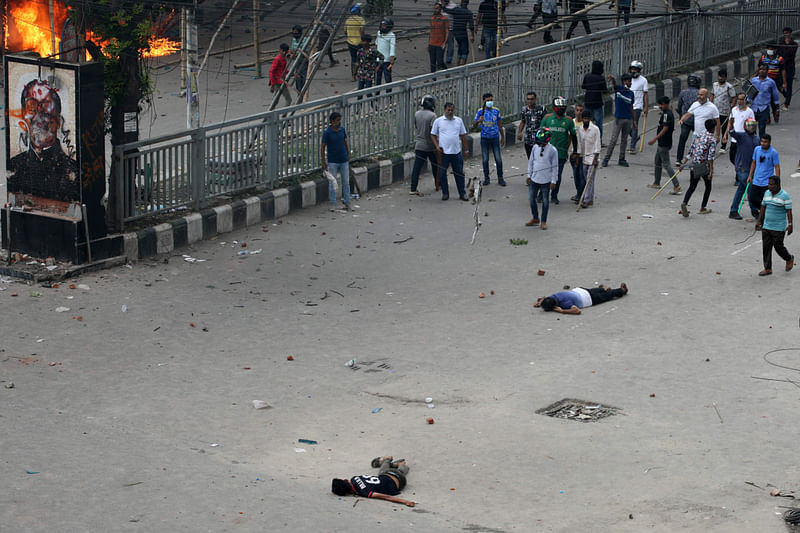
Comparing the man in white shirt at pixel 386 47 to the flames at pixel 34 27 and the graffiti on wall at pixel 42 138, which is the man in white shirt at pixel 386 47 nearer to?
the flames at pixel 34 27

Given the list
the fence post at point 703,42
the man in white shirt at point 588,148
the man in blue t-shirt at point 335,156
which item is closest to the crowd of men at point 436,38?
the fence post at point 703,42

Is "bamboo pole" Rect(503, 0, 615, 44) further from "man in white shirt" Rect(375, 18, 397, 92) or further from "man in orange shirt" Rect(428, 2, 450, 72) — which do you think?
"man in white shirt" Rect(375, 18, 397, 92)

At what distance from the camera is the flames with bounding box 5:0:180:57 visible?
14.3m

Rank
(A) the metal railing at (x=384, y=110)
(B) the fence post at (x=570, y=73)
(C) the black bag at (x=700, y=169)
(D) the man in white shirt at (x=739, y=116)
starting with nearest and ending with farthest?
(A) the metal railing at (x=384, y=110) → (C) the black bag at (x=700, y=169) → (D) the man in white shirt at (x=739, y=116) → (B) the fence post at (x=570, y=73)

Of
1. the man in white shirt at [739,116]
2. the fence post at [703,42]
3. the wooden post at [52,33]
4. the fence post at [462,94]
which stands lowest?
the man in white shirt at [739,116]

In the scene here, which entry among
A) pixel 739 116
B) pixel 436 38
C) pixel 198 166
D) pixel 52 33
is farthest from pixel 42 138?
pixel 436 38

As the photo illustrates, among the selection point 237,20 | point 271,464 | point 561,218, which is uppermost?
point 237,20

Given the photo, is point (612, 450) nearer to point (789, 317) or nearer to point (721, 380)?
point (721, 380)

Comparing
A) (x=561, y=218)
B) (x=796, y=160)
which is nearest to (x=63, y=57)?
(x=561, y=218)

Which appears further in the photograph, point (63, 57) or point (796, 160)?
point (796, 160)

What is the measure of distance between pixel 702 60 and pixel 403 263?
13.4 metres

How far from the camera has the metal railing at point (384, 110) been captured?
1539 centimetres

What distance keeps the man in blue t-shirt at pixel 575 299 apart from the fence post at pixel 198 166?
5.45 meters

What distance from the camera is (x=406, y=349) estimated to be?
1188cm
